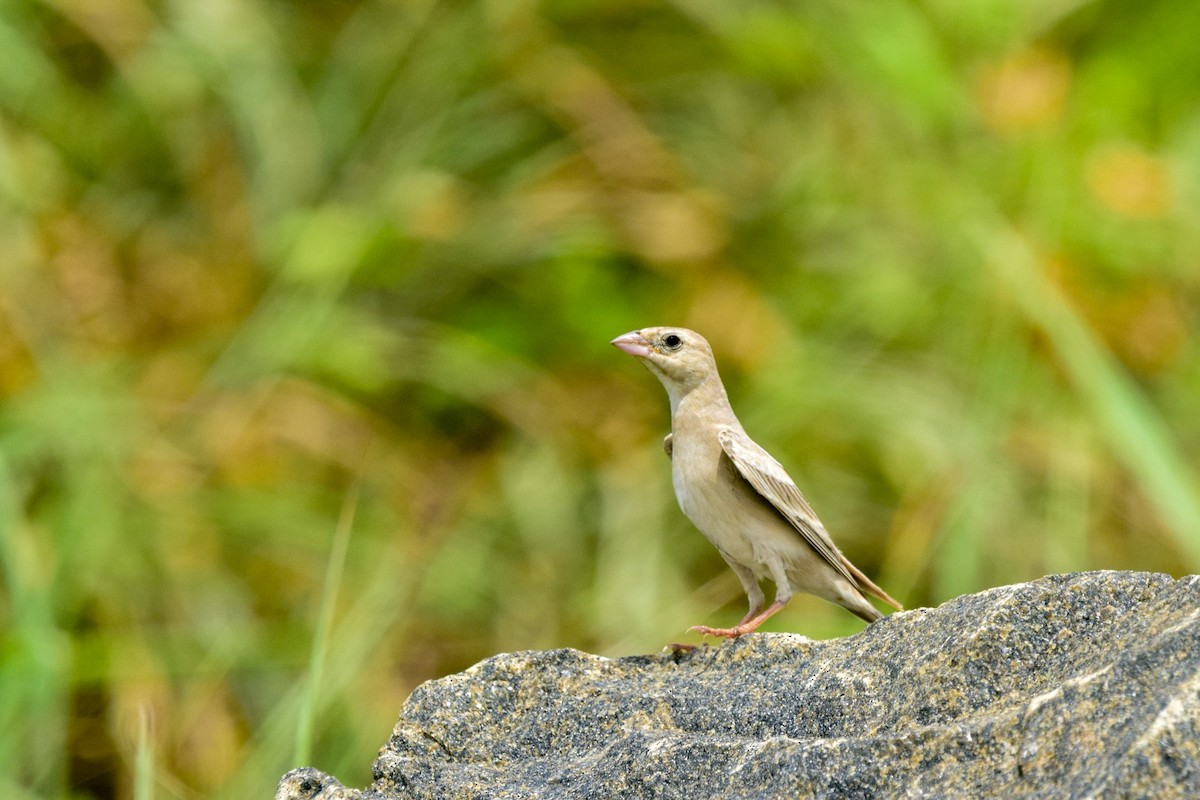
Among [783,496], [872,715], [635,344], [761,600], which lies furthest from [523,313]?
[872,715]

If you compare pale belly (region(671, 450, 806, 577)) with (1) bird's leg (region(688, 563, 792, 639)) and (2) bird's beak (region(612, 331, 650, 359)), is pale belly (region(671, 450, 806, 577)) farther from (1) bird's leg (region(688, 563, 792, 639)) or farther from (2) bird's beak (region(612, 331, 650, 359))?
(2) bird's beak (region(612, 331, 650, 359))

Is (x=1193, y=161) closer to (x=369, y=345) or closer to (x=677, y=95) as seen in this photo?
(x=677, y=95)

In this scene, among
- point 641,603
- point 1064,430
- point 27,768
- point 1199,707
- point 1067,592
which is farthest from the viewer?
point 1064,430

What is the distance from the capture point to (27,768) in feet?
19.1

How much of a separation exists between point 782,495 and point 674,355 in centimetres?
78

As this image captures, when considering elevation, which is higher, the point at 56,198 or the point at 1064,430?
the point at 56,198

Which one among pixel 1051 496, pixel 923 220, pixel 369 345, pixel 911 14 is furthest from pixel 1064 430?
pixel 369 345

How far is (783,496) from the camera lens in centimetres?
443

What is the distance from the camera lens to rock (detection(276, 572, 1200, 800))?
2.36 meters

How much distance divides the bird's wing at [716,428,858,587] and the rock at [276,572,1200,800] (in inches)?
32.2

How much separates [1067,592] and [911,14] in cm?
654

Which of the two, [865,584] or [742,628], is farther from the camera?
[865,584]

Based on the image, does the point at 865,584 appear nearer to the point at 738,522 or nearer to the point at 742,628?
the point at 738,522

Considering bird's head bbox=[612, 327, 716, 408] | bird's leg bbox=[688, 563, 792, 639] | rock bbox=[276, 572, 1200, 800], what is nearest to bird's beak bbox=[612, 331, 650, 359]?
bird's head bbox=[612, 327, 716, 408]
